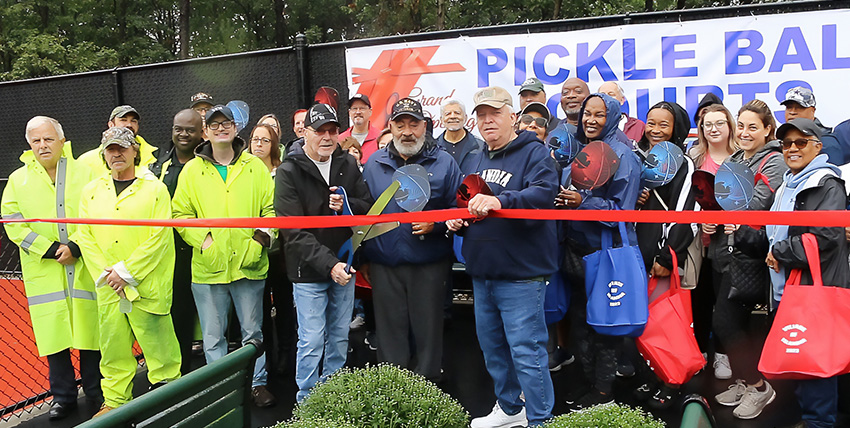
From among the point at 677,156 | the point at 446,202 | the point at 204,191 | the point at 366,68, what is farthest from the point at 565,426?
the point at 366,68

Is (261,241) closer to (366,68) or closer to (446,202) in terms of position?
(446,202)

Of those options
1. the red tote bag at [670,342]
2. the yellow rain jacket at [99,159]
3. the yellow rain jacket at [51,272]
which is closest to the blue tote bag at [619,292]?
the red tote bag at [670,342]

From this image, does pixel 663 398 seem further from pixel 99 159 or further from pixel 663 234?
Answer: pixel 99 159

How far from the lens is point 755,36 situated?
18.0 feet

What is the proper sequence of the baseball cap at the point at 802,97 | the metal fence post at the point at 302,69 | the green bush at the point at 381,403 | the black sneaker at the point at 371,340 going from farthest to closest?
1. the metal fence post at the point at 302,69
2. the black sneaker at the point at 371,340
3. the baseball cap at the point at 802,97
4. the green bush at the point at 381,403

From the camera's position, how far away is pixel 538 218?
346 cm

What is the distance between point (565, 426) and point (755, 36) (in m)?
4.63

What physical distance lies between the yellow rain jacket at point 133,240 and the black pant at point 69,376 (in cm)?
71

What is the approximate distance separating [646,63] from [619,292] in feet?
9.50

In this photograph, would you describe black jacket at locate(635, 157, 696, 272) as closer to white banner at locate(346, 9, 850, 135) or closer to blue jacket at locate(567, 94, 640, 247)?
blue jacket at locate(567, 94, 640, 247)

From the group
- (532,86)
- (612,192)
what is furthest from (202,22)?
(612,192)

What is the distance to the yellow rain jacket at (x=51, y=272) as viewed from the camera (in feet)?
14.7

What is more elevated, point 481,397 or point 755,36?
point 755,36

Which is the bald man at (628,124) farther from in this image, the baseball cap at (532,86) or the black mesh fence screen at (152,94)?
the black mesh fence screen at (152,94)
